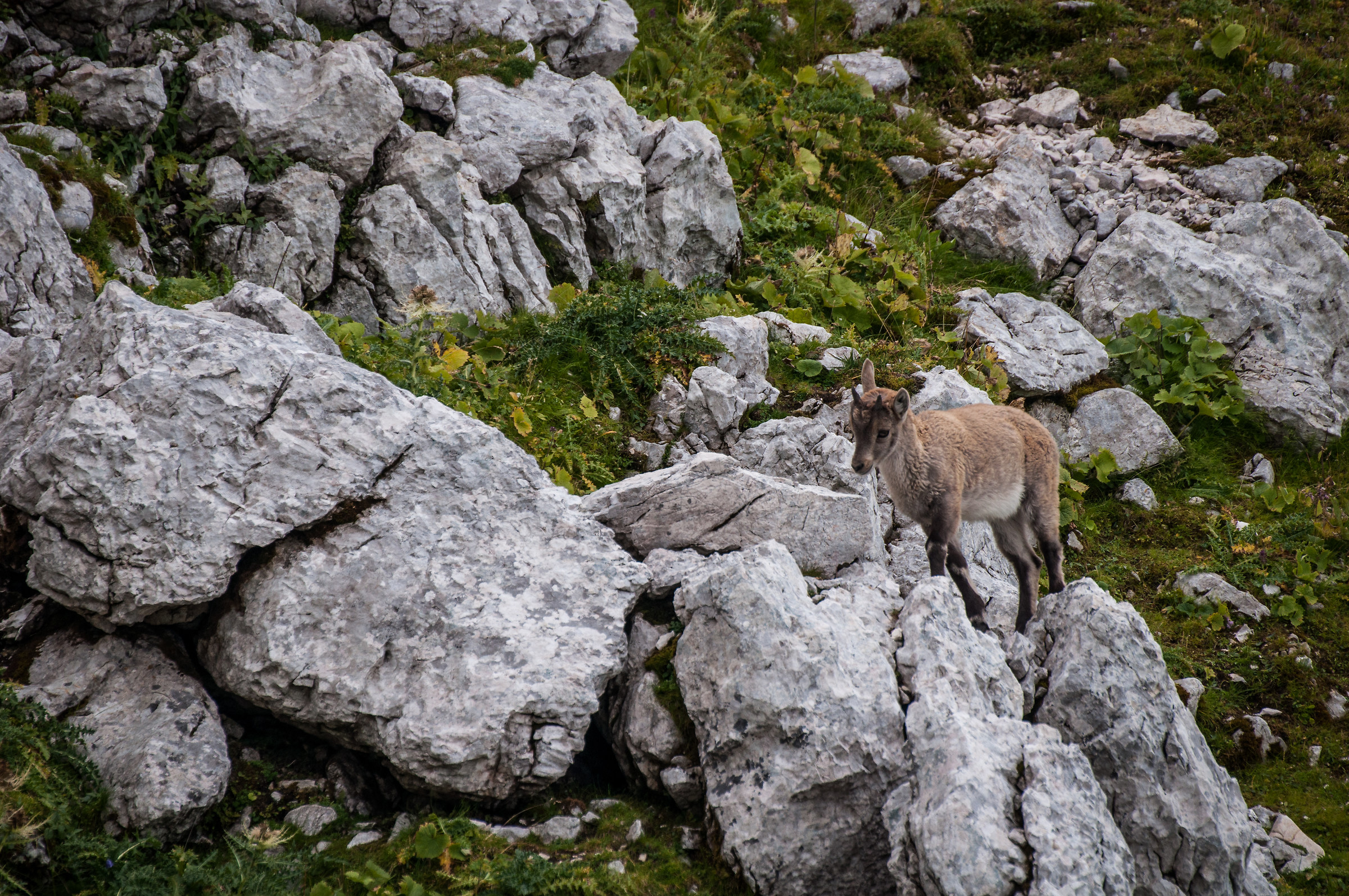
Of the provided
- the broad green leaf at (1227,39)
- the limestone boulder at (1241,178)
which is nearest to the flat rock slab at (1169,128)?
the limestone boulder at (1241,178)

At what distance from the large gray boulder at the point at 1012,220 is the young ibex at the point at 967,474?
6.90 metres

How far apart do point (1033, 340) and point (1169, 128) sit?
8.52m

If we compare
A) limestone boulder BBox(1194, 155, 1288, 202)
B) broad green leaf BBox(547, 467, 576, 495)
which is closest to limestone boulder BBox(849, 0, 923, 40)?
limestone boulder BBox(1194, 155, 1288, 202)

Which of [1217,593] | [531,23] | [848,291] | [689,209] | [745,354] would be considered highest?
[531,23]

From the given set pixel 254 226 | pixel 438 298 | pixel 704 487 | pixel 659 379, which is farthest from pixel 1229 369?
pixel 254 226

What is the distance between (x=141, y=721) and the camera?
6.05m

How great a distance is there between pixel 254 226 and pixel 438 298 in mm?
2403

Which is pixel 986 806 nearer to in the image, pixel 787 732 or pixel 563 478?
pixel 787 732

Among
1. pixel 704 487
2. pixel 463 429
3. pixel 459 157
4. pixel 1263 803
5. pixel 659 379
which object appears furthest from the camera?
pixel 459 157

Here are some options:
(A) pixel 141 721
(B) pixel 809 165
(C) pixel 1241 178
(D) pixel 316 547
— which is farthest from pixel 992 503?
(C) pixel 1241 178

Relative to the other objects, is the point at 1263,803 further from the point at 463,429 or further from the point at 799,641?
the point at 463,429

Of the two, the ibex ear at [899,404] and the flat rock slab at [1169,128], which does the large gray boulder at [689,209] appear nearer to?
the ibex ear at [899,404]

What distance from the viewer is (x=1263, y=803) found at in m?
8.75

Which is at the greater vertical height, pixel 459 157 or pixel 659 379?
pixel 459 157
